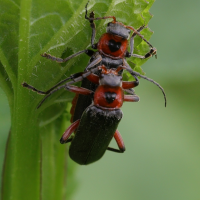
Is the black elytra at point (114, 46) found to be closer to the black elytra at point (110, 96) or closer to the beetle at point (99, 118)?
the beetle at point (99, 118)

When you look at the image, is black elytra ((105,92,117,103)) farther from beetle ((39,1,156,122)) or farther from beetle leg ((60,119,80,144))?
beetle leg ((60,119,80,144))

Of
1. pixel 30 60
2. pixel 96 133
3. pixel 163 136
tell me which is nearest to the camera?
pixel 30 60

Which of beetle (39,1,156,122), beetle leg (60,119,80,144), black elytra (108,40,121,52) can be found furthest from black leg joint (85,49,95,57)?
beetle leg (60,119,80,144)

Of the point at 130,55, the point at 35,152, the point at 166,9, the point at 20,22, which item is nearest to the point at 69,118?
the point at 35,152

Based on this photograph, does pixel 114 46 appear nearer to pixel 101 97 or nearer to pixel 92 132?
pixel 101 97

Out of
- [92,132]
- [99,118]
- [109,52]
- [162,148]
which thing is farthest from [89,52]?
[162,148]

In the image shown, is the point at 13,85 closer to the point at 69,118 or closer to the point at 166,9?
the point at 69,118

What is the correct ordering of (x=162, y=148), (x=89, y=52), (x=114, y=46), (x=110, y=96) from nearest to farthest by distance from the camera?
(x=89, y=52) < (x=114, y=46) < (x=110, y=96) < (x=162, y=148)
